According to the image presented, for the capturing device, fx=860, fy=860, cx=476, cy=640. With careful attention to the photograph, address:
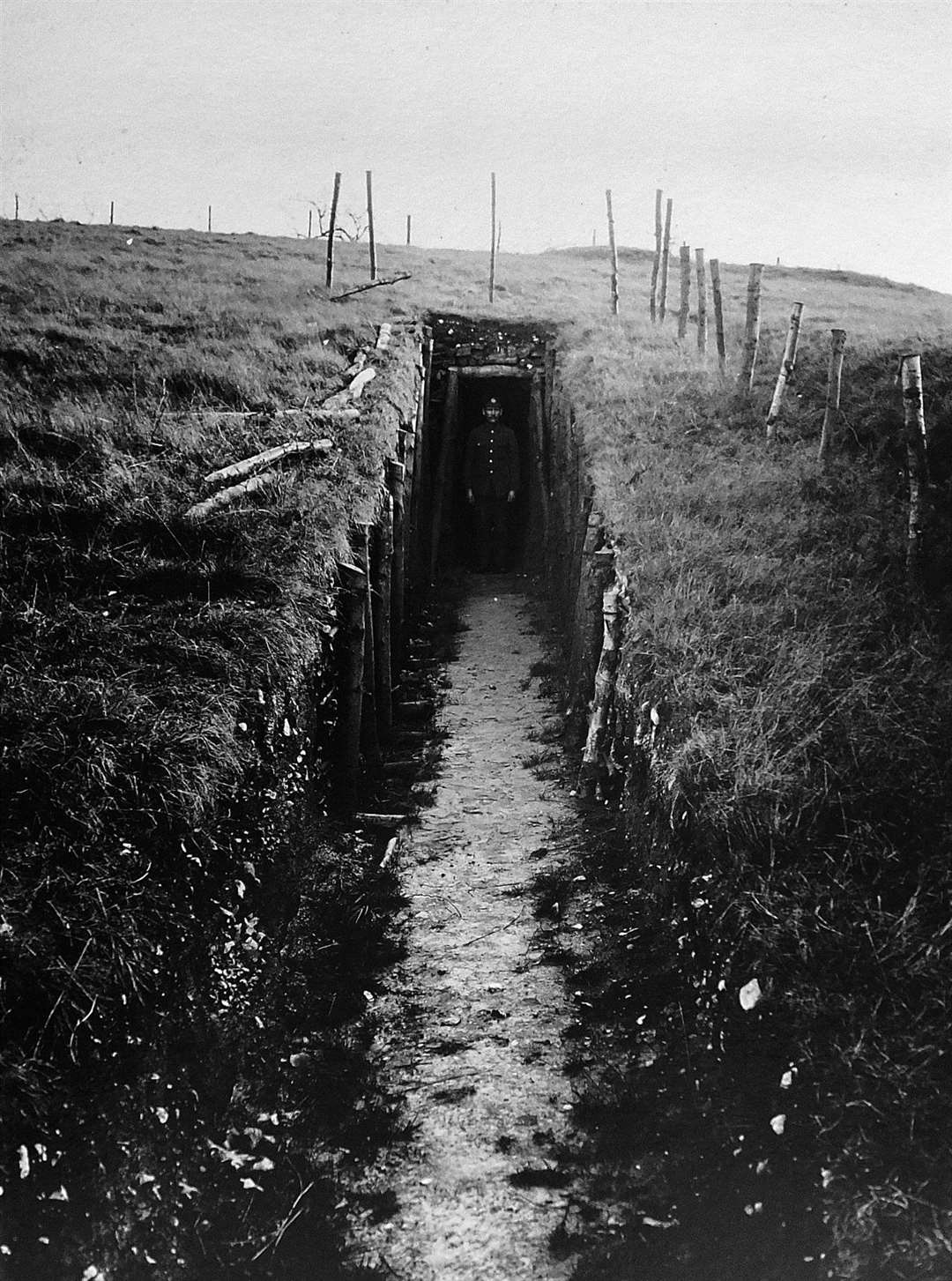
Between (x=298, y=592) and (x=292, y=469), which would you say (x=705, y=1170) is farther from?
(x=292, y=469)

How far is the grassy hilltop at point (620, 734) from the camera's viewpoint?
3189 millimetres

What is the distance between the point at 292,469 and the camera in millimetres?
7055

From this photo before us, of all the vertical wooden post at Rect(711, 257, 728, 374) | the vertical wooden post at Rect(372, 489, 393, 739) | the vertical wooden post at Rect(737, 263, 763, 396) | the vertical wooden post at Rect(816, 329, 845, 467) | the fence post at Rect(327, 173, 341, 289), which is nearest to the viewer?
the vertical wooden post at Rect(372, 489, 393, 739)

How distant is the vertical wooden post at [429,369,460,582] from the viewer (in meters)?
11.7

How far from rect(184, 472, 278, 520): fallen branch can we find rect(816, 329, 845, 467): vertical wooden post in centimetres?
491

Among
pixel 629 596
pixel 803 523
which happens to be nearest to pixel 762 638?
pixel 629 596

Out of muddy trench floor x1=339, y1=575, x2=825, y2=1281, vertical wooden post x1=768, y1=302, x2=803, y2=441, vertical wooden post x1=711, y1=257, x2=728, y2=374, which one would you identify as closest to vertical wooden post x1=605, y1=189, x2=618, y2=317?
vertical wooden post x1=711, y1=257, x2=728, y2=374

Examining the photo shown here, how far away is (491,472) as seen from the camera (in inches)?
494

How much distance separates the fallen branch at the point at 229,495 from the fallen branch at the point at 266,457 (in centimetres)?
12

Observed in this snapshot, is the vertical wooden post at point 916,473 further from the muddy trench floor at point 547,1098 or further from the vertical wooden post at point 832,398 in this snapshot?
the muddy trench floor at point 547,1098

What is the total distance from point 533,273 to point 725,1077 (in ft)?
83.4

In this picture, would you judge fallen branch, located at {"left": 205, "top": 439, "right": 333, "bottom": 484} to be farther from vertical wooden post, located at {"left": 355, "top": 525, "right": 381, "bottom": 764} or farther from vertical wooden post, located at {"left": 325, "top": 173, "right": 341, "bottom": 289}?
vertical wooden post, located at {"left": 325, "top": 173, "right": 341, "bottom": 289}

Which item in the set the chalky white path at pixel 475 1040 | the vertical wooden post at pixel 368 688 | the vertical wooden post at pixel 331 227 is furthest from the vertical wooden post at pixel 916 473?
the vertical wooden post at pixel 331 227

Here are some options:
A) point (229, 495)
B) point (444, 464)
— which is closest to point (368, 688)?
point (229, 495)
